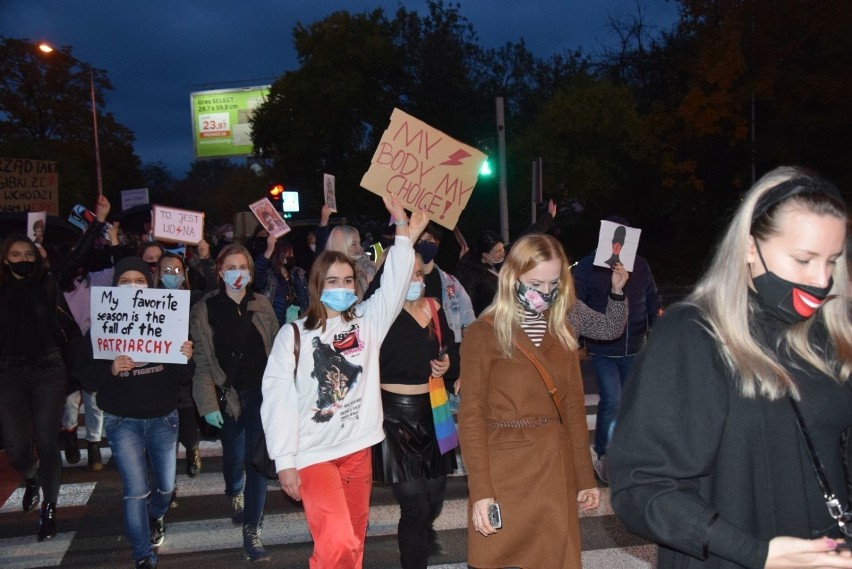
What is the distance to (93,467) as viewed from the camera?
7.94m

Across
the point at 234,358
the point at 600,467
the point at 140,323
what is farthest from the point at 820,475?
the point at 600,467

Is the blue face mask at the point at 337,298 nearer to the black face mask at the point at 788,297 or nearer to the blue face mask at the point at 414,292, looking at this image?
the blue face mask at the point at 414,292

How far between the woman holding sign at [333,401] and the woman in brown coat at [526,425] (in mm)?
691

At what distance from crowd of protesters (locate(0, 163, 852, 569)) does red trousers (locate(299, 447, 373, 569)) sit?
1cm

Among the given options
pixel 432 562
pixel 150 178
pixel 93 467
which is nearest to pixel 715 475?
pixel 432 562

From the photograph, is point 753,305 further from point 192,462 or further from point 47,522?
point 192,462

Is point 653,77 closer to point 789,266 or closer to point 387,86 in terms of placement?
point 387,86

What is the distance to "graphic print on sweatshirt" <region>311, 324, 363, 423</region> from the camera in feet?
13.7

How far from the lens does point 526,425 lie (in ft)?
12.2

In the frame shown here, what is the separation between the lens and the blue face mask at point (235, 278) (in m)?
5.87

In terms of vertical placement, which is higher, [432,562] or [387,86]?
[387,86]

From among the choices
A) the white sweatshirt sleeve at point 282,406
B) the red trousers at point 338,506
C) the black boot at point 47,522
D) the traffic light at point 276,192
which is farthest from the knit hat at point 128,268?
the traffic light at point 276,192

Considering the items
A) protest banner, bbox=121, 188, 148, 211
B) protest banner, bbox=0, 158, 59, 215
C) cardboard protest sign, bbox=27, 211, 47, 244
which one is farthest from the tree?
cardboard protest sign, bbox=27, 211, 47, 244

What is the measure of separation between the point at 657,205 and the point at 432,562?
29962 millimetres
